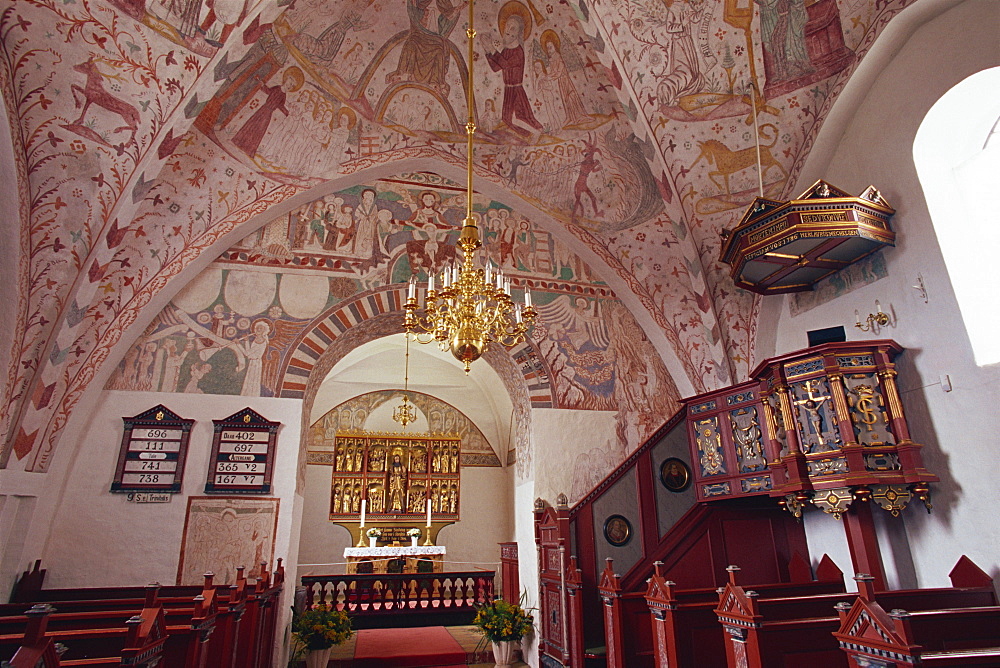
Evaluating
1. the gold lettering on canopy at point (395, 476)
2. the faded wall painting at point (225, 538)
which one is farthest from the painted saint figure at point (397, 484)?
the faded wall painting at point (225, 538)

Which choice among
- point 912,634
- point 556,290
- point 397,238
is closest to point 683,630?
point 912,634

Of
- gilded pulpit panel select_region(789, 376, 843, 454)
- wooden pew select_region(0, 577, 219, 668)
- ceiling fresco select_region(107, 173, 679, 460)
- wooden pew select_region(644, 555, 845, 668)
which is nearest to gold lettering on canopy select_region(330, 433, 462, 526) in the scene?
ceiling fresco select_region(107, 173, 679, 460)

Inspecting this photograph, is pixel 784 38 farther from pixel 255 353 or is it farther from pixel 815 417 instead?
pixel 255 353

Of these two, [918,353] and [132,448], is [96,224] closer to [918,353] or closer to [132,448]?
[132,448]

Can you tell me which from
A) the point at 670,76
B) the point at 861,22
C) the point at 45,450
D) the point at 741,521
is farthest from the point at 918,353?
the point at 45,450

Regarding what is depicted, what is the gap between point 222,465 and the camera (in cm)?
823

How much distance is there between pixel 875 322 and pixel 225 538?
8.84m

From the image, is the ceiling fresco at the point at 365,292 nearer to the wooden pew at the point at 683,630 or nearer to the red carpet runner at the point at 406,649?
the red carpet runner at the point at 406,649

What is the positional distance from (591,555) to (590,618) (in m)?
0.81

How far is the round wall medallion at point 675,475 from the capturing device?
8812 mm

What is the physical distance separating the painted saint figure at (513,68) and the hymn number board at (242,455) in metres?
6.10

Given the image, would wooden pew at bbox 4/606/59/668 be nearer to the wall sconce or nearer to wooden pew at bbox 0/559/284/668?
wooden pew at bbox 0/559/284/668

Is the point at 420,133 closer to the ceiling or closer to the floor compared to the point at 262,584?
closer to the ceiling

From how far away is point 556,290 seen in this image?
1041 cm
